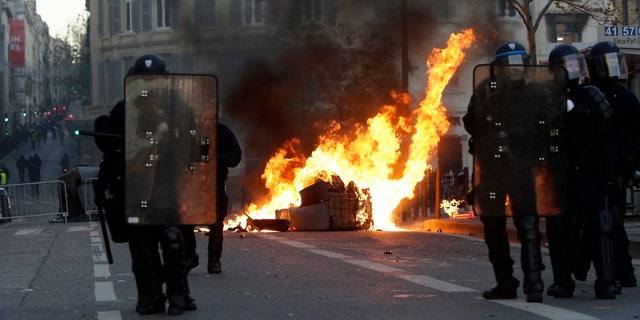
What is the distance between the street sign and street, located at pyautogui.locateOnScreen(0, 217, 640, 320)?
16.7 feet

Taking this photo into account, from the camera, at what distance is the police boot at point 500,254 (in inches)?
331

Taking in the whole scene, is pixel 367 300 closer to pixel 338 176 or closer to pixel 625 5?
pixel 338 176

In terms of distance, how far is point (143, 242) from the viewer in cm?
801

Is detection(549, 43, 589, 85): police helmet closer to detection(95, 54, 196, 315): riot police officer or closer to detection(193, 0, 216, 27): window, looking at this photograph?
detection(95, 54, 196, 315): riot police officer

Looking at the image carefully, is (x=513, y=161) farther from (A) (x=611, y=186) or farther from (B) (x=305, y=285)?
(B) (x=305, y=285)

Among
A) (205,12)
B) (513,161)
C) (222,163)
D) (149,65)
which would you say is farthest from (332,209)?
(205,12)

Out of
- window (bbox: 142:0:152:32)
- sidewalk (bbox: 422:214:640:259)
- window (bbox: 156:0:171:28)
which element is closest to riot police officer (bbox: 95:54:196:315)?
sidewalk (bbox: 422:214:640:259)

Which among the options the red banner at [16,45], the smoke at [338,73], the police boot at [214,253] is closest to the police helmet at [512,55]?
the police boot at [214,253]

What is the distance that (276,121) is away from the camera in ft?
122

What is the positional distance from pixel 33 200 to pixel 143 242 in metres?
23.3

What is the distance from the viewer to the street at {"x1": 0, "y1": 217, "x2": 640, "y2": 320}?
26.3 feet

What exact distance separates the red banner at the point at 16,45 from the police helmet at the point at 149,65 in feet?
378

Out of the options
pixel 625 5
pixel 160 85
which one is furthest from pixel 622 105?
pixel 625 5

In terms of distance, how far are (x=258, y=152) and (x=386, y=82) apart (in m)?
4.36
